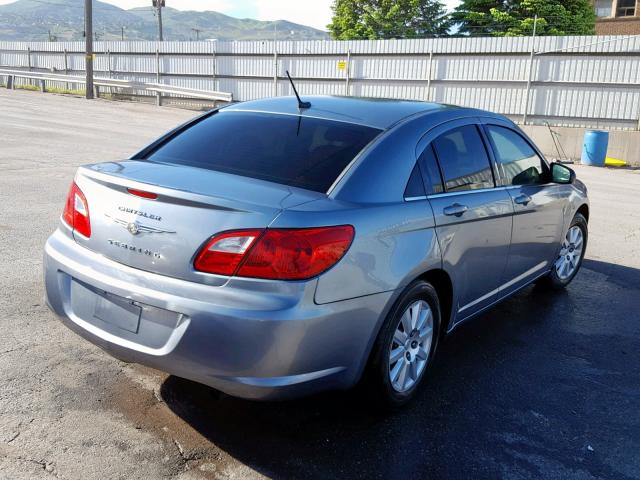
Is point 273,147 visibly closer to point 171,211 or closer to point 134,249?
point 171,211

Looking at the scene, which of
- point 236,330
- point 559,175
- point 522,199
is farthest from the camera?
point 559,175

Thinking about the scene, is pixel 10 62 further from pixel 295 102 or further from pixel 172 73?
pixel 295 102

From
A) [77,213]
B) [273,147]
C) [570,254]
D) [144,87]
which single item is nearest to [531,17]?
[144,87]

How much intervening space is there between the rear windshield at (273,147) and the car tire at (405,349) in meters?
0.76

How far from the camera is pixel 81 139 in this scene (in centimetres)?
1468

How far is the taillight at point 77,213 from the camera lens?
3.35 meters

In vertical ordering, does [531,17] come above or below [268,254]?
above

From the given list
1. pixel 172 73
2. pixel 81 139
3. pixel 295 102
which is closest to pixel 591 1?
pixel 172 73

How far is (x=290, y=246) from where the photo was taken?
2861 millimetres

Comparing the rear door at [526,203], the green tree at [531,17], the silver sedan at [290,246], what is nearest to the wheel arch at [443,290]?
the silver sedan at [290,246]

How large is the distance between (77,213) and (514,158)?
3.08 metres

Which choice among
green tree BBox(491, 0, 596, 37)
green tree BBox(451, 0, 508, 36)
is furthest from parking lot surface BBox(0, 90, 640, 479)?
green tree BBox(451, 0, 508, 36)

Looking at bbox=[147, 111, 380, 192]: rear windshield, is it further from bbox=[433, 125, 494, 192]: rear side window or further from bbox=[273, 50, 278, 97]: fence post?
bbox=[273, 50, 278, 97]: fence post

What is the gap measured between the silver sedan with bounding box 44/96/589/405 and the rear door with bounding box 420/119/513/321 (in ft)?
0.05
